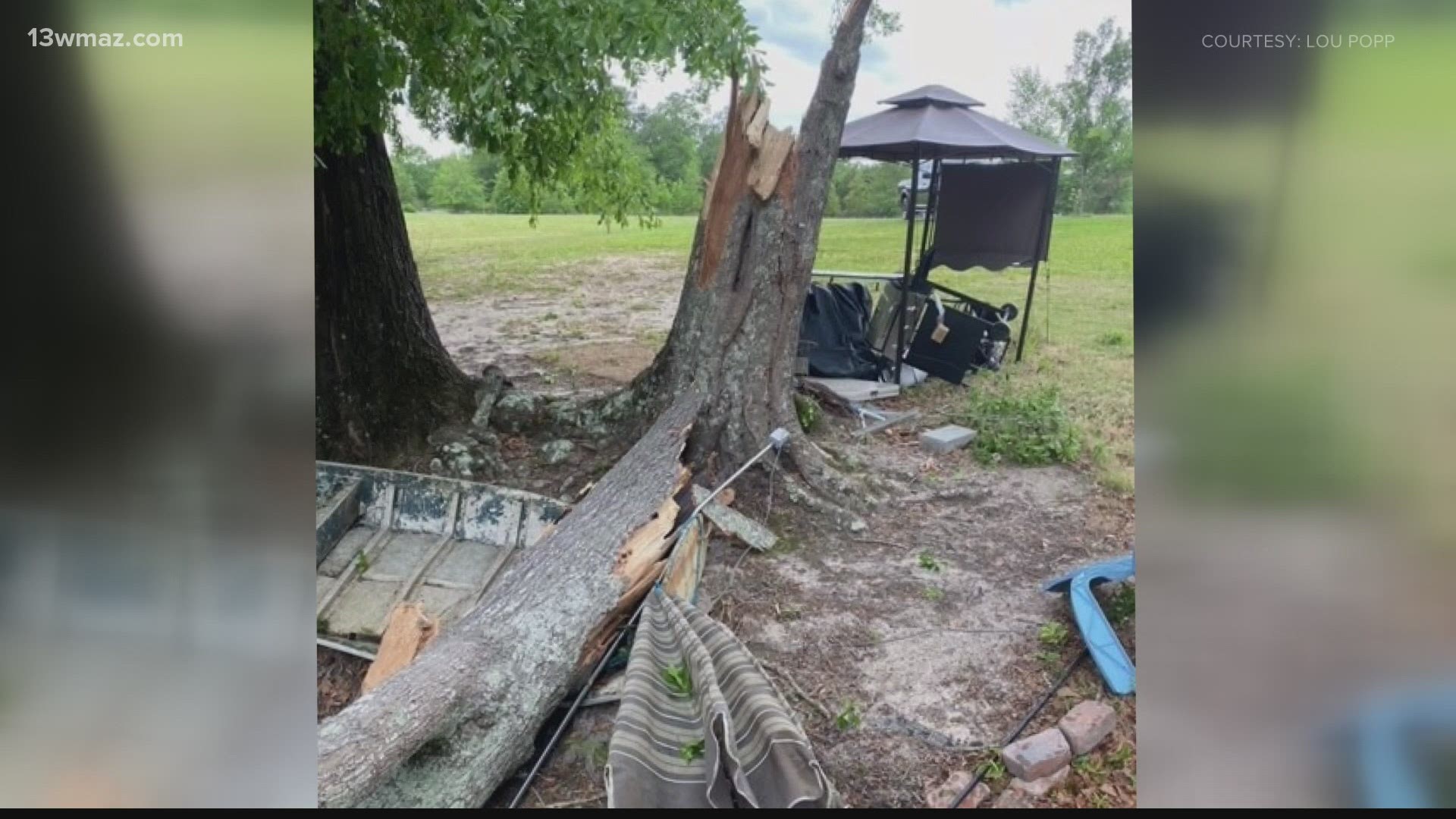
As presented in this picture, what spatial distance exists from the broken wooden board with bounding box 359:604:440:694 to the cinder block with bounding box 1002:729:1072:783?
3.84ft

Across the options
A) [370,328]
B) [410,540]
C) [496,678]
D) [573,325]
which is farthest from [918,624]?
[573,325]

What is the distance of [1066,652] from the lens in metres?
1.84

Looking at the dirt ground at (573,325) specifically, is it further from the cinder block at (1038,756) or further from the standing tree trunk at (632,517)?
the cinder block at (1038,756)

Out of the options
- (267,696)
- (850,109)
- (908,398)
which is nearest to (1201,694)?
(267,696)

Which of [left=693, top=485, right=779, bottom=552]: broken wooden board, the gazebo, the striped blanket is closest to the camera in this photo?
the striped blanket

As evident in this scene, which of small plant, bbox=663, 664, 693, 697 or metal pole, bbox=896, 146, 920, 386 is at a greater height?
metal pole, bbox=896, 146, 920, 386

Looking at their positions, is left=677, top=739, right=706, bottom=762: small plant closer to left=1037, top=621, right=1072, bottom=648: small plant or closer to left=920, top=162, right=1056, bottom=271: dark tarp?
left=1037, top=621, right=1072, bottom=648: small plant

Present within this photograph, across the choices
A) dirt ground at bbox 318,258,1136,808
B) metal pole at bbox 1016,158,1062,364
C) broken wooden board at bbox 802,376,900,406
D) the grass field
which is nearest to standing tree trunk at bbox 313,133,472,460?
the grass field

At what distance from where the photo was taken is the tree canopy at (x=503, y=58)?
1669mm

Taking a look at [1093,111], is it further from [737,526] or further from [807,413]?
[807,413]

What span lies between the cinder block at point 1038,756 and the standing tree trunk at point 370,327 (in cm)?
226

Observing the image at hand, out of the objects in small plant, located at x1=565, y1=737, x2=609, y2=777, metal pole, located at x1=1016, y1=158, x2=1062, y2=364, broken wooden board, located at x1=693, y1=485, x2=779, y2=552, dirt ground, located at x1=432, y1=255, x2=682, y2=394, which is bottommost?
small plant, located at x1=565, y1=737, x2=609, y2=777

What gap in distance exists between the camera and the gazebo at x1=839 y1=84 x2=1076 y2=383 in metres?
3.68

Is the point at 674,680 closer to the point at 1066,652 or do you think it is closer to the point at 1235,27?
the point at 1066,652
